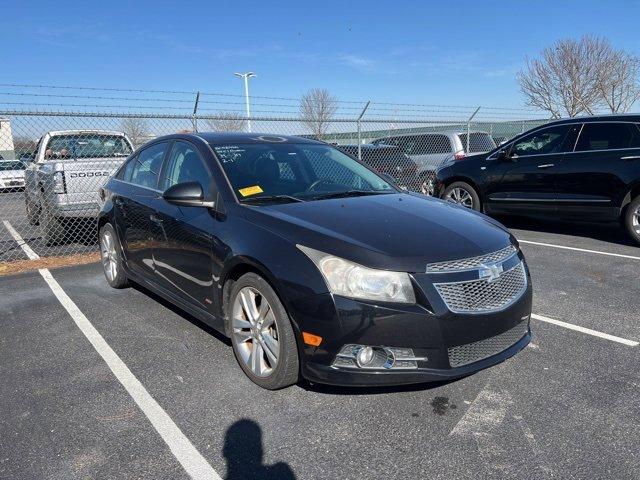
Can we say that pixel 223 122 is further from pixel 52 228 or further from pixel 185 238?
pixel 185 238

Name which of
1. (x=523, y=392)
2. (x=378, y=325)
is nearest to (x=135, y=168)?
(x=378, y=325)

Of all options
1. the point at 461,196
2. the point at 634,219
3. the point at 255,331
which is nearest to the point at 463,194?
the point at 461,196

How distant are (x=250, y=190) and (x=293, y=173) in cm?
53

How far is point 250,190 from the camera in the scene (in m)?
3.63

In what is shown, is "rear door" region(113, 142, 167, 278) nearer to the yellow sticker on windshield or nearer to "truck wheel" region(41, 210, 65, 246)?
the yellow sticker on windshield

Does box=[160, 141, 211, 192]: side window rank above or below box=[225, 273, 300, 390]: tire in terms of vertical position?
above

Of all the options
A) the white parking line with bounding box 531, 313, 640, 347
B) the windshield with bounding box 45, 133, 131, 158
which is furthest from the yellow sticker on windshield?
the windshield with bounding box 45, 133, 131, 158

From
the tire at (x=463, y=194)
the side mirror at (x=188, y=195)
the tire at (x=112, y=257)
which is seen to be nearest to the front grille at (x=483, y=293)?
the side mirror at (x=188, y=195)

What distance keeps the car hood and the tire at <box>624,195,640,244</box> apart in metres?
4.26

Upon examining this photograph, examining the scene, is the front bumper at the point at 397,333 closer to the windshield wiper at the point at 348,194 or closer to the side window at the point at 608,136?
the windshield wiper at the point at 348,194

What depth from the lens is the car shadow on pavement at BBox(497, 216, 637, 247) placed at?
7.54m

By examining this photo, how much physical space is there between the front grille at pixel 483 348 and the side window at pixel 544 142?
5347mm

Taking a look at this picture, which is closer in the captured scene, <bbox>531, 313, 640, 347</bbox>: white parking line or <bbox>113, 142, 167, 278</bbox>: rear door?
<bbox>531, 313, 640, 347</bbox>: white parking line

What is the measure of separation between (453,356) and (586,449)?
756 millimetres
